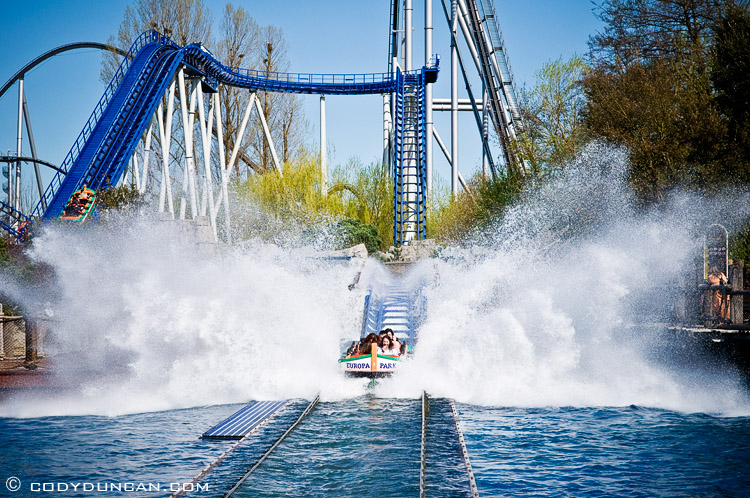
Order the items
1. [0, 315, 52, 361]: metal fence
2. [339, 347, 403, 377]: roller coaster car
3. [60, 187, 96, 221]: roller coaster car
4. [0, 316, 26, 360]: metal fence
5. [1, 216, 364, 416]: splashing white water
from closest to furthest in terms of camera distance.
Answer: [1, 216, 364, 416]: splashing white water < [339, 347, 403, 377]: roller coaster car < [0, 315, 52, 361]: metal fence < [0, 316, 26, 360]: metal fence < [60, 187, 96, 221]: roller coaster car

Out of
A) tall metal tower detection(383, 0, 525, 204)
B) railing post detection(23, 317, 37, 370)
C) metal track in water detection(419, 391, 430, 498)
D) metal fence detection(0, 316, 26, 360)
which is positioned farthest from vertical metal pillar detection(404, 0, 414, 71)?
metal track in water detection(419, 391, 430, 498)

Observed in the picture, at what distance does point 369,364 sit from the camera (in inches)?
529

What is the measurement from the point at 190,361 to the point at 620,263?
28.3 feet

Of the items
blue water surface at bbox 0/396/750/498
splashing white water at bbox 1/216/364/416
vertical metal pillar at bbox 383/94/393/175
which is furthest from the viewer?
vertical metal pillar at bbox 383/94/393/175

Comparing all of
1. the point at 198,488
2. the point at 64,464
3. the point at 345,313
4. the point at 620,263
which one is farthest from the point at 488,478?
the point at 345,313

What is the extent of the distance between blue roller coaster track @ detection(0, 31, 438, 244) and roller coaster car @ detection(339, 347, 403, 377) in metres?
11.5

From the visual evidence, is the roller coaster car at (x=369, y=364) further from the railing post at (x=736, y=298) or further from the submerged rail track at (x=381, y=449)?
the railing post at (x=736, y=298)

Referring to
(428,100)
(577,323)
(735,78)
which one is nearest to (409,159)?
(428,100)

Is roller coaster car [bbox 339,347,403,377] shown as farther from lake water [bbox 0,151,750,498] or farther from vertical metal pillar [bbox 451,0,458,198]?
vertical metal pillar [bbox 451,0,458,198]
